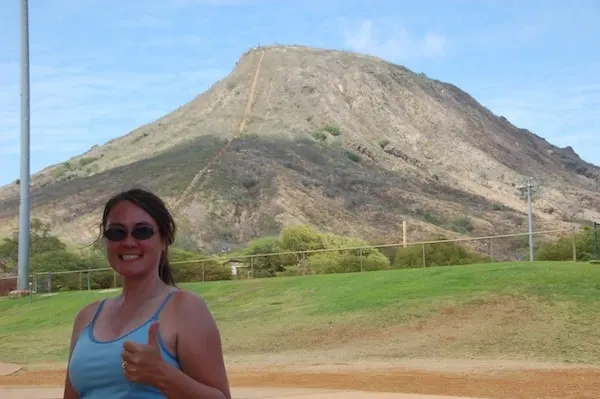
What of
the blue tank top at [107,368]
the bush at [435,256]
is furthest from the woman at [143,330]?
the bush at [435,256]

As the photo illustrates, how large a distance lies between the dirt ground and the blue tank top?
1062 centimetres

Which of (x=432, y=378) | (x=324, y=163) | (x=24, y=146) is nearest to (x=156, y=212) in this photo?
(x=432, y=378)

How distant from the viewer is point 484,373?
16.5 meters

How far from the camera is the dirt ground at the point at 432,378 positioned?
1405 cm

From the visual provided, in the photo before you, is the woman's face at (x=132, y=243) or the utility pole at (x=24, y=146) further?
the utility pole at (x=24, y=146)

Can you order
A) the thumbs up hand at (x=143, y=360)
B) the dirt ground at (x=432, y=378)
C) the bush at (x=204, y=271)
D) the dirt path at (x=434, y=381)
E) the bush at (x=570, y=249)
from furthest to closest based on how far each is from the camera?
the bush at (x=204, y=271) → the bush at (x=570, y=249) → the dirt ground at (x=432, y=378) → the dirt path at (x=434, y=381) → the thumbs up hand at (x=143, y=360)

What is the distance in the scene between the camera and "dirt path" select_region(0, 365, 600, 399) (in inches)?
A: 548

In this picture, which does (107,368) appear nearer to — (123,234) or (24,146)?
(123,234)

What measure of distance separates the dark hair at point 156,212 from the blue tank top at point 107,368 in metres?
0.25

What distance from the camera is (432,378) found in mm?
15773

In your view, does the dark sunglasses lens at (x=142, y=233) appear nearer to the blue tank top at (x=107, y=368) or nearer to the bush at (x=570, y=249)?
the blue tank top at (x=107, y=368)

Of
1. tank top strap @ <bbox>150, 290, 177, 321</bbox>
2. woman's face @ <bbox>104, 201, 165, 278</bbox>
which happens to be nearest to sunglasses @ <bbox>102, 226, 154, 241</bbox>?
woman's face @ <bbox>104, 201, 165, 278</bbox>

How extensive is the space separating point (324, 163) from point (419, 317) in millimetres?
96201

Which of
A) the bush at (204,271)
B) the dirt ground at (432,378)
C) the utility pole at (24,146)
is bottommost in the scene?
the dirt ground at (432,378)
